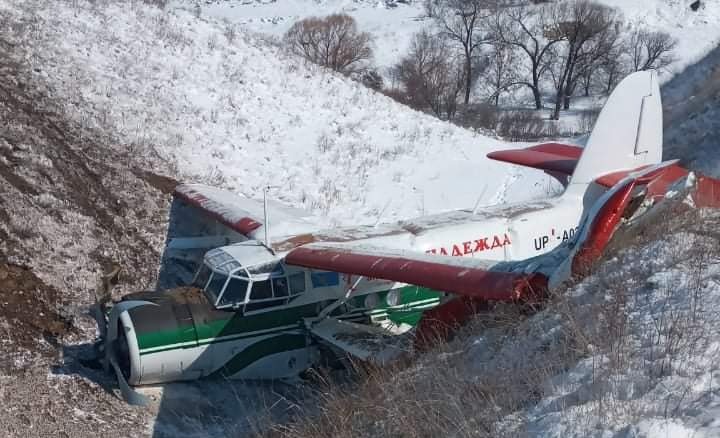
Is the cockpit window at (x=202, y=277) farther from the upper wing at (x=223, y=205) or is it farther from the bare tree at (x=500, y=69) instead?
the bare tree at (x=500, y=69)

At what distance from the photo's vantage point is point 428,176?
1666 centimetres

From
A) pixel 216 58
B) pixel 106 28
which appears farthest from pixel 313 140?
pixel 106 28

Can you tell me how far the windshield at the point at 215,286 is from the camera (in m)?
9.55

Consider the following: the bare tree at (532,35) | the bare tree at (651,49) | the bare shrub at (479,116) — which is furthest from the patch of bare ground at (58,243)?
the bare tree at (651,49)

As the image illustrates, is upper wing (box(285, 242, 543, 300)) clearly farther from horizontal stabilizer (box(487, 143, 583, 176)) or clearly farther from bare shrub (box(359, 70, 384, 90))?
bare shrub (box(359, 70, 384, 90))

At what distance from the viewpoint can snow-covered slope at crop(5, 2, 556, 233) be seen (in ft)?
48.6

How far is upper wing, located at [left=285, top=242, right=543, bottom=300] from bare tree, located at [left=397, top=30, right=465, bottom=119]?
82.9ft

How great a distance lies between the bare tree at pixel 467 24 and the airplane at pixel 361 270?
28371 millimetres

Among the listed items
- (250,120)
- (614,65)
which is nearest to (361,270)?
(250,120)

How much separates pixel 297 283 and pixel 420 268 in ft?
6.73

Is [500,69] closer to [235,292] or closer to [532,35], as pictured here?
[532,35]

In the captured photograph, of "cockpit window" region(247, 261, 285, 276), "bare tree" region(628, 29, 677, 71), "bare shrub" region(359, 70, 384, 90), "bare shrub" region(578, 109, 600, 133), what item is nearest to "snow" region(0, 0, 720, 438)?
"cockpit window" region(247, 261, 285, 276)

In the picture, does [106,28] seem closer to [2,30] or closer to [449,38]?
[2,30]

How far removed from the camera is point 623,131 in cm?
1203
